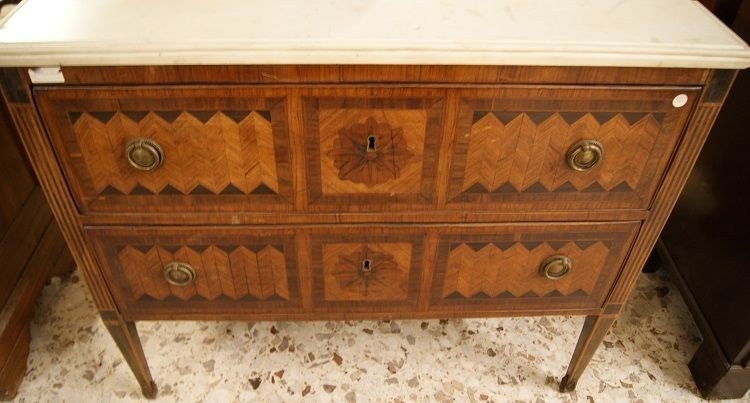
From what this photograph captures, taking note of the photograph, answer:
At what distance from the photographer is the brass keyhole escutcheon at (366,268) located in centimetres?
115

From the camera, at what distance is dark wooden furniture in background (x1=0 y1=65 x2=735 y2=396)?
910mm

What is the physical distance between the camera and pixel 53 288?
1.71m

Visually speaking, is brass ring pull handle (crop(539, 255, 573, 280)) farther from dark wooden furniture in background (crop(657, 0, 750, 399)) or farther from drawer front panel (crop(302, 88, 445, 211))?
dark wooden furniture in background (crop(657, 0, 750, 399))

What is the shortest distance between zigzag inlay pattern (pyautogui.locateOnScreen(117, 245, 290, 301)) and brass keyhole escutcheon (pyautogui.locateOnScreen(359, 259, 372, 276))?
0.53 feet

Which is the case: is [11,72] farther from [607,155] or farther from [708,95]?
[708,95]

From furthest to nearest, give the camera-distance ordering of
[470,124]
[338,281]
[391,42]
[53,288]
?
[53,288]
[338,281]
[470,124]
[391,42]

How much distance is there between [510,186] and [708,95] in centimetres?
36

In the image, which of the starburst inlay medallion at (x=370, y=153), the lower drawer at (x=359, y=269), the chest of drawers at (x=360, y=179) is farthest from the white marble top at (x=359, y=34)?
the lower drawer at (x=359, y=269)

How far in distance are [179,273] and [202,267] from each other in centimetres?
5

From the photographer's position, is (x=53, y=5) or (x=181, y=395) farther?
(x=181, y=395)

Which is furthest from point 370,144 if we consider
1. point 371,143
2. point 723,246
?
point 723,246

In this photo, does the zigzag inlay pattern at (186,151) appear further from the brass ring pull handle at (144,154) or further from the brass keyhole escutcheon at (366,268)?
the brass keyhole escutcheon at (366,268)

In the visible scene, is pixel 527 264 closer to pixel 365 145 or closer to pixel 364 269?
pixel 364 269

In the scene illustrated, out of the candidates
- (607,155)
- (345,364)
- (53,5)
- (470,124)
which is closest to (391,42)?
(470,124)
